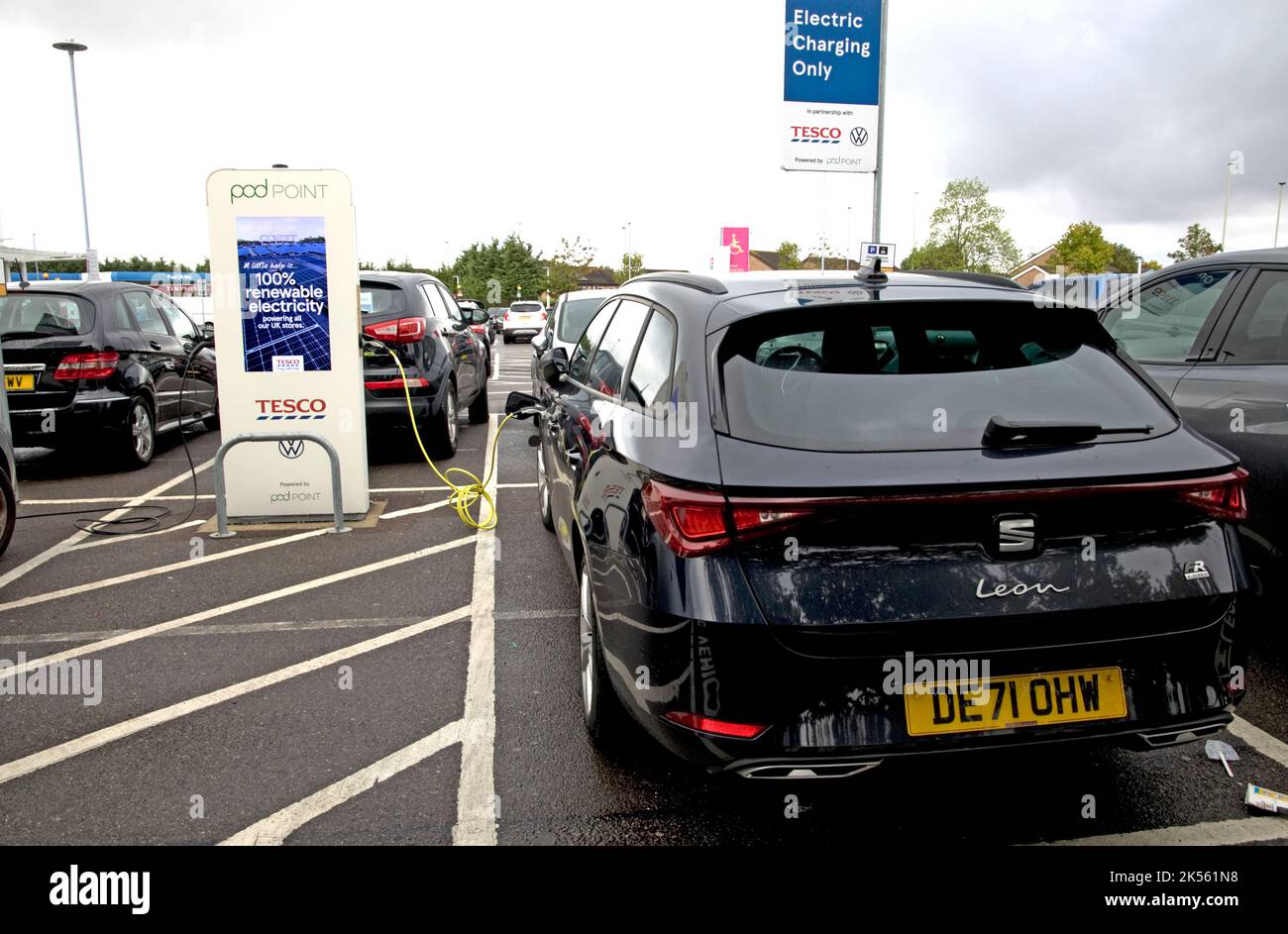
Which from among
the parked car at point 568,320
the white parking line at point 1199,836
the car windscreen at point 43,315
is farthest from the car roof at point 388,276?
the white parking line at point 1199,836

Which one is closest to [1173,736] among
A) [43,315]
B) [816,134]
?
[43,315]

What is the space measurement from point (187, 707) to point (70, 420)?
568 cm

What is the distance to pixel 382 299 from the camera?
8.95m

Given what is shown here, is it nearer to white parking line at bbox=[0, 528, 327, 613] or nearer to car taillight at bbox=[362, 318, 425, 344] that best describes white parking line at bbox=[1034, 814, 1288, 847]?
white parking line at bbox=[0, 528, 327, 613]

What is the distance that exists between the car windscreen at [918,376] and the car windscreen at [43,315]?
7.78m

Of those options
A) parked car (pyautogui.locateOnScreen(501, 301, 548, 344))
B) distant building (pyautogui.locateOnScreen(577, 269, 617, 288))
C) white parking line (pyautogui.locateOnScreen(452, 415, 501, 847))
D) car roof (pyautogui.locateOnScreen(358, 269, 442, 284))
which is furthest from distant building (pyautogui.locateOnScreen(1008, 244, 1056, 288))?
white parking line (pyautogui.locateOnScreen(452, 415, 501, 847))

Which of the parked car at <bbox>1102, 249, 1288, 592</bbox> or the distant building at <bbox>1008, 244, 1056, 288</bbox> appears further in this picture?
the distant building at <bbox>1008, 244, 1056, 288</bbox>

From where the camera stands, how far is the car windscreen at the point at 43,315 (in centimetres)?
843

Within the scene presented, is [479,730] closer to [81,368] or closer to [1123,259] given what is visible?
[81,368]

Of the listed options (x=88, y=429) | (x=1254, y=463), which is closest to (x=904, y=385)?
(x=1254, y=463)

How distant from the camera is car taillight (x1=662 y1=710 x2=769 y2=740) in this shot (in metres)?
2.44

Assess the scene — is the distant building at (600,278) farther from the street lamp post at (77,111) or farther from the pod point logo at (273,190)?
the pod point logo at (273,190)

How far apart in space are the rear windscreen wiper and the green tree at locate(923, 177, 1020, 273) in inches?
3192
